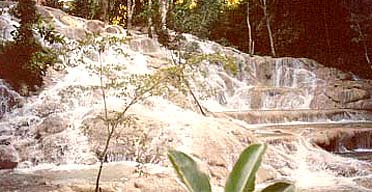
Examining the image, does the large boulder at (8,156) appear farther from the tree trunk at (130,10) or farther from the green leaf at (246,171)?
the tree trunk at (130,10)

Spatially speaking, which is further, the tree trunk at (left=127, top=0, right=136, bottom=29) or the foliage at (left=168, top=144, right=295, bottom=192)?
the tree trunk at (left=127, top=0, right=136, bottom=29)

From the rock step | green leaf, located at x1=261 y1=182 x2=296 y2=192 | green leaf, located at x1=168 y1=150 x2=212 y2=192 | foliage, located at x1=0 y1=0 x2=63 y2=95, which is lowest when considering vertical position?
the rock step

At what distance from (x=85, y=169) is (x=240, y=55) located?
492 cm

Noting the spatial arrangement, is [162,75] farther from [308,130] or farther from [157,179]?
[308,130]

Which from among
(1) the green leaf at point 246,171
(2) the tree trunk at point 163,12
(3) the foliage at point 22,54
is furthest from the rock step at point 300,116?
(1) the green leaf at point 246,171

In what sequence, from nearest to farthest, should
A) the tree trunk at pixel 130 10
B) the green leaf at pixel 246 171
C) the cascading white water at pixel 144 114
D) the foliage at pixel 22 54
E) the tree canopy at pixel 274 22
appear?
the green leaf at pixel 246 171 → the cascading white water at pixel 144 114 → the foliage at pixel 22 54 → the tree trunk at pixel 130 10 → the tree canopy at pixel 274 22

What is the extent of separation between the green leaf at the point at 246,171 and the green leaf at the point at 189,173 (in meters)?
0.03

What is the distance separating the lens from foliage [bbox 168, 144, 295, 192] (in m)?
0.72

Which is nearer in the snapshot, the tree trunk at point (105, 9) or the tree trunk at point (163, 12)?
the tree trunk at point (163, 12)

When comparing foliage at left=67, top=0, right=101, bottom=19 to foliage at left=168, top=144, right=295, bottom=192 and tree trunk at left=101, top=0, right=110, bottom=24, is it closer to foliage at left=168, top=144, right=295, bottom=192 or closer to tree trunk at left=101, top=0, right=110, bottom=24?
tree trunk at left=101, top=0, right=110, bottom=24

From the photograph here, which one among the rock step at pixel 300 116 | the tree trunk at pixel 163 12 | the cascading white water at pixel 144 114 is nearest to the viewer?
the cascading white water at pixel 144 114

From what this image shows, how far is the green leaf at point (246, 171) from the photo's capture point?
716 mm

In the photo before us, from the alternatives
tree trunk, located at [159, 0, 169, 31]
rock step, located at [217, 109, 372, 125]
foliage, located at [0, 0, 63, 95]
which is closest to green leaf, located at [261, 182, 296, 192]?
foliage, located at [0, 0, 63, 95]

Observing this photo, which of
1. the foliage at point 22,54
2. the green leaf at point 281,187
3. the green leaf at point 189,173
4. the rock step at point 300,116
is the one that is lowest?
the rock step at point 300,116
